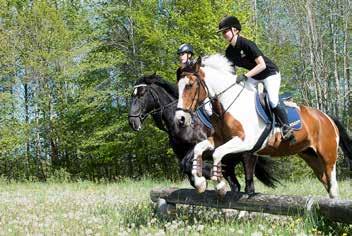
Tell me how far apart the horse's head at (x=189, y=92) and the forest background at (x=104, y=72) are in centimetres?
1902

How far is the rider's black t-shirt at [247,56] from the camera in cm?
732

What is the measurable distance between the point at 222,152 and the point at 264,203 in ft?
3.00

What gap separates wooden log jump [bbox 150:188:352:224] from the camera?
18.6ft

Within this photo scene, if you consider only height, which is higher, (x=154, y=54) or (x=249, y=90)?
(x=154, y=54)

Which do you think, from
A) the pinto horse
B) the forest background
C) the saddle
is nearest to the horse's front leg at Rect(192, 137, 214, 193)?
the pinto horse

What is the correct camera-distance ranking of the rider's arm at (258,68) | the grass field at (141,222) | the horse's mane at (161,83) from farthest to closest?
the horse's mane at (161,83)
the rider's arm at (258,68)
the grass field at (141,222)

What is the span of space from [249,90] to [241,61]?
0.47 metres

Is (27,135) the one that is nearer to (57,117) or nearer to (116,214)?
(57,117)

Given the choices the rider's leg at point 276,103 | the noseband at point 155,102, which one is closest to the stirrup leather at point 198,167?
the rider's leg at point 276,103

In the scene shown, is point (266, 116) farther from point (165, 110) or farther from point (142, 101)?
point (142, 101)

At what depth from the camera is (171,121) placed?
943 cm

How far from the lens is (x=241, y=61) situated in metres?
7.58

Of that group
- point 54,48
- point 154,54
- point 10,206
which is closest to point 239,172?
point 154,54

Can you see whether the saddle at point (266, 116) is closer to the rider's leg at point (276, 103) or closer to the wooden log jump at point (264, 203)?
the rider's leg at point (276, 103)
